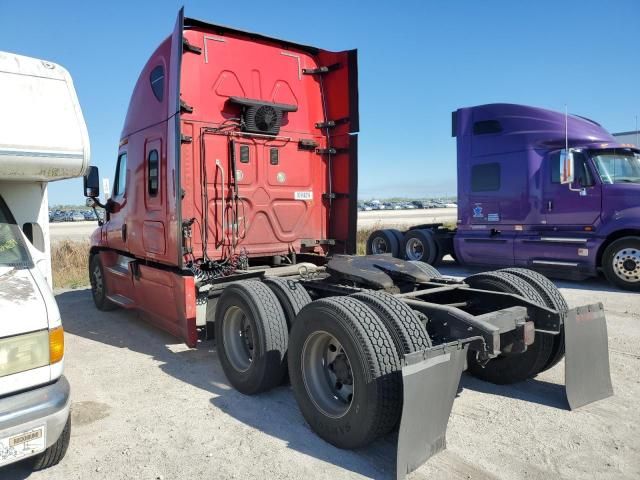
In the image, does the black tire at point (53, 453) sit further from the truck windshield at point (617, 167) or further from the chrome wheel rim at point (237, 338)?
the truck windshield at point (617, 167)

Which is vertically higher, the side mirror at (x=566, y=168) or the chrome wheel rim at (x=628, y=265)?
the side mirror at (x=566, y=168)

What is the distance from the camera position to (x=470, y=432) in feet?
11.7


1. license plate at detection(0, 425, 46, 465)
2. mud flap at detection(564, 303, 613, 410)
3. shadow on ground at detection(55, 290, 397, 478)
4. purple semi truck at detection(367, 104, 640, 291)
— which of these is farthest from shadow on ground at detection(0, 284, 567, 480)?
purple semi truck at detection(367, 104, 640, 291)

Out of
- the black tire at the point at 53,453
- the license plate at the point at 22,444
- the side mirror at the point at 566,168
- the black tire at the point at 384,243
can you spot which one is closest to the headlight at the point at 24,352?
the license plate at the point at 22,444

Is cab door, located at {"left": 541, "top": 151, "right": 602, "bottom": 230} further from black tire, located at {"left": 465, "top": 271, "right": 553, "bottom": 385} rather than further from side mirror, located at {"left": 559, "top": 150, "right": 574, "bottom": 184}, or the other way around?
black tire, located at {"left": 465, "top": 271, "right": 553, "bottom": 385}

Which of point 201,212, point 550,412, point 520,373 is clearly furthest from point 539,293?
point 201,212

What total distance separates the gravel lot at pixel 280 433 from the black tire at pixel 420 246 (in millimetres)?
7084

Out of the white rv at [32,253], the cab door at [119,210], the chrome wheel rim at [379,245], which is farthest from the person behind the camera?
the chrome wheel rim at [379,245]

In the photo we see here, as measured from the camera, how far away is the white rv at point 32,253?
281 cm

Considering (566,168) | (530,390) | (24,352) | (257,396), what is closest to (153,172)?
(257,396)

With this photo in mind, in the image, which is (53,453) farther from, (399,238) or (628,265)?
(399,238)

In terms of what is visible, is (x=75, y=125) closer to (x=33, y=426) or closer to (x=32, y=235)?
(x=32, y=235)

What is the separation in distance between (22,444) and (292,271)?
10.4ft

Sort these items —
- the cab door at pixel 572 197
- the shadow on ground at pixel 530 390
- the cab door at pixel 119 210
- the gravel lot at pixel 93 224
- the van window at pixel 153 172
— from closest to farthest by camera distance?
1. the shadow on ground at pixel 530 390
2. the van window at pixel 153 172
3. the cab door at pixel 119 210
4. the cab door at pixel 572 197
5. the gravel lot at pixel 93 224
